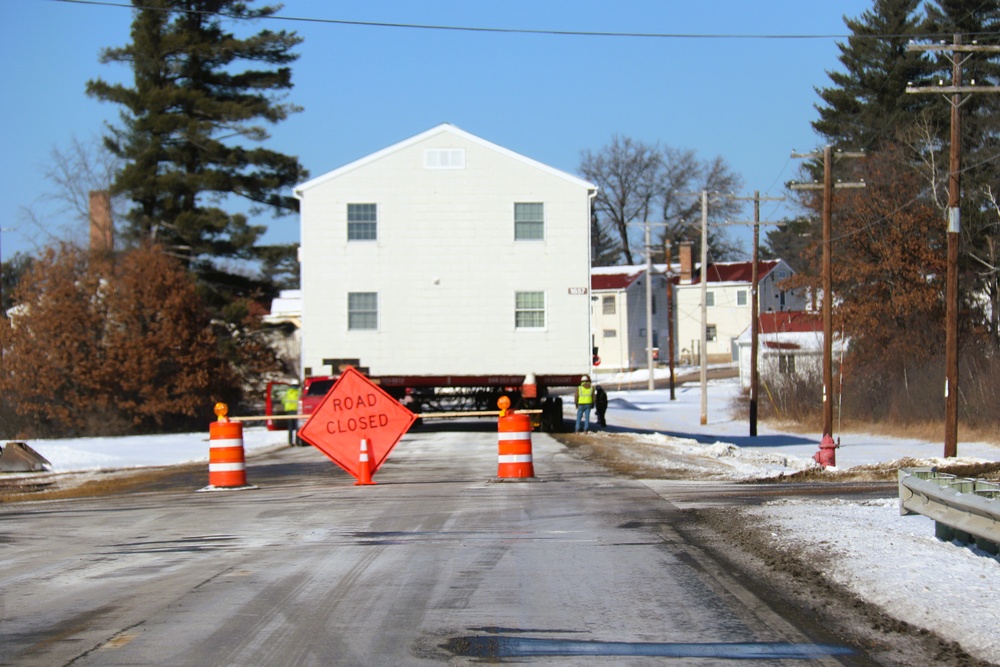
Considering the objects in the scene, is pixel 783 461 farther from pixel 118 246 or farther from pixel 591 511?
pixel 118 246

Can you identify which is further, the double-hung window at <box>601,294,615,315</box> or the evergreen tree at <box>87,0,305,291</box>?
the double-hung window at <box>601,294,615,315</box>

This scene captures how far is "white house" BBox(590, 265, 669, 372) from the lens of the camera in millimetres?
85562

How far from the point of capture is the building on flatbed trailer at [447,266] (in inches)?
1286

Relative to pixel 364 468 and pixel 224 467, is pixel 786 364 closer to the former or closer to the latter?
pixel 364 468

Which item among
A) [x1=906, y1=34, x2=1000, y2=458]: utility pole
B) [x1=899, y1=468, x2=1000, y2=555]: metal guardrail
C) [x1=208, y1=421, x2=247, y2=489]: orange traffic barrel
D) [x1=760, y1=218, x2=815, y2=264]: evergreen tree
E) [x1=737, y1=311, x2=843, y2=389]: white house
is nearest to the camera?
[x1=899, y1=468, x2=1000, y2=555]: metal guardrail

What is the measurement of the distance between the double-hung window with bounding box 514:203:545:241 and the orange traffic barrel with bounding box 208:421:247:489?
16.5 m

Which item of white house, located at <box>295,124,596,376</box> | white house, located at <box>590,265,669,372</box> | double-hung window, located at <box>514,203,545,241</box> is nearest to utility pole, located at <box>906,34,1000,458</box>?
white house, located at <box>295,124,596,376</box>

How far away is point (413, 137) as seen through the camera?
109ft

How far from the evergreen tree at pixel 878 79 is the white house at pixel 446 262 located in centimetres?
2790

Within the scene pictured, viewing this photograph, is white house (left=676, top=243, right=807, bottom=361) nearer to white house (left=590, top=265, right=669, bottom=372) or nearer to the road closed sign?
white house (left=590, top=265, right=669, bottom=372)

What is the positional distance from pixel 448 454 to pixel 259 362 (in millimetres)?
22217

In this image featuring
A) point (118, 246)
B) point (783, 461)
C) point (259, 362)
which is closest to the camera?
point (783, 461)

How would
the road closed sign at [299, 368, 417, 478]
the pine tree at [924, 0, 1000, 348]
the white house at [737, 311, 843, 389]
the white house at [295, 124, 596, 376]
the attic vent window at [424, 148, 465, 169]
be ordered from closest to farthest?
the road closed sign at [299, 368, 417, 478], the white house at [295, 124, 596, 376], the attic vent window at [424, 148, 465, 169], the pine tree at [924, 0, 1000, 348], the white house at [737, 311, 843, 389]

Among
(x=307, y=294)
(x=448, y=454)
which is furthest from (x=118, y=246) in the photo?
(x=448, y=454)
